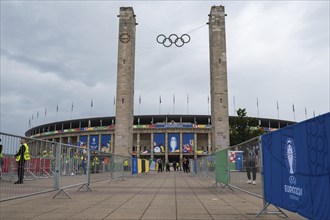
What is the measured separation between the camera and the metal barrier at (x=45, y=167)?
8.43 m

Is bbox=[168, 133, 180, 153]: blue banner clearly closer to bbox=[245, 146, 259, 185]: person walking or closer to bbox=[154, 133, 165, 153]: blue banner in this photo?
bbox=[154, 133, 165, 153]: blue banner

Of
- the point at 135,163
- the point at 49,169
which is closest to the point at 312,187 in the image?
the point at 49,169

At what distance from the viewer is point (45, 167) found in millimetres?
12383

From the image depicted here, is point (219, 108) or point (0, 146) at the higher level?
point (219, 108)

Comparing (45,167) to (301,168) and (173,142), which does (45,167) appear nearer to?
(301,168)

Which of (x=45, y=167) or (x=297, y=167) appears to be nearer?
(x=297, y=167)

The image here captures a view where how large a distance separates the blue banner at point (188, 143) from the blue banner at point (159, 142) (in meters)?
5.26

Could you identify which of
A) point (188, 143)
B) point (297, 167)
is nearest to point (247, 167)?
point (297, 167)

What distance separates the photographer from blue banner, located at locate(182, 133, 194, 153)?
84.1 metres

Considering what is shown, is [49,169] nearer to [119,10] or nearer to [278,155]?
[278,155]

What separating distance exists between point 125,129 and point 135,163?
20.2m

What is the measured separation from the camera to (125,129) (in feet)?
170

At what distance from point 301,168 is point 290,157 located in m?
0.51

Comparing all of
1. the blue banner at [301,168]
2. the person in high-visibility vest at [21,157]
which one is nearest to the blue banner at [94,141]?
the person in high-visibility vest at [21,157]
